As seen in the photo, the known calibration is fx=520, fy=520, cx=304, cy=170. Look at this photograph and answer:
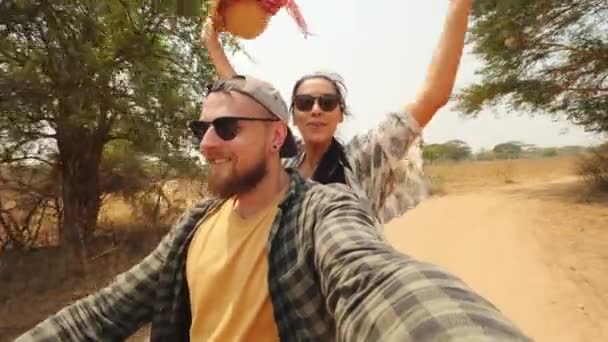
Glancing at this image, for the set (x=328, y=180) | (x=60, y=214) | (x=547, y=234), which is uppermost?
(x=328, y=180)

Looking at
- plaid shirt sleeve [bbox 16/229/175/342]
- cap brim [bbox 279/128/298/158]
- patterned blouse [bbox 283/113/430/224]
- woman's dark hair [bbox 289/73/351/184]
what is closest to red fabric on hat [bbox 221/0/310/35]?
woman's dark hair [bbox 289/73/351/184]

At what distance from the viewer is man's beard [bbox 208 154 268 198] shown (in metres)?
1.31

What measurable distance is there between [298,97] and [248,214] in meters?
0.91

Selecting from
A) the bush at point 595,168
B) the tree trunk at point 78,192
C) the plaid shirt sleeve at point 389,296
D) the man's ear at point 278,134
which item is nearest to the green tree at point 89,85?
the tree trunk at point 78,192

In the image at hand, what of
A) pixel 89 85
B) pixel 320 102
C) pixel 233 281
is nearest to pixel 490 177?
pixel 89 85

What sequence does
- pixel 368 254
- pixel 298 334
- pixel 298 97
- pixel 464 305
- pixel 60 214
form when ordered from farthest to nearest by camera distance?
pixel 60 214, pixel 298 97, pixel 298 334, pixel 368 254, pixel 464 305

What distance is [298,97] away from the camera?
2.12 metres

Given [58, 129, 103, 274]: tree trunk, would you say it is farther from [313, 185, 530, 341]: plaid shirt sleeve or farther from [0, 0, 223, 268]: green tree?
[313, 185, 530, 341]: plaid shirt sleeve

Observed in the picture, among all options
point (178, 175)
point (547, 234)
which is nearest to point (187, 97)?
point (178, 175)

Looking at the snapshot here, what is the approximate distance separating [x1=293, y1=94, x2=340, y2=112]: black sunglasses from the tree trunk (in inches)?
267

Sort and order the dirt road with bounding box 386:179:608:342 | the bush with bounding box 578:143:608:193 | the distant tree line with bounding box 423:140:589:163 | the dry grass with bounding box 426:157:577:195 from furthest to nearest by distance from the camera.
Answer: the distant tree line with bounding box 423:140:589:163, the dry grass with bounding box 426:157:577:195, the bush with bounding box 578:143:608:193, the dirt road with bounding box 386:179:608:342

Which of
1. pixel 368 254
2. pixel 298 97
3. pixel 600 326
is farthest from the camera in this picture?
pixel 600 326

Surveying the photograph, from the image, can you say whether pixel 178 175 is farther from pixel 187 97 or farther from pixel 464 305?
pixel 464 305

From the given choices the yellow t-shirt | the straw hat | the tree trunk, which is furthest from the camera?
the tree trunk
